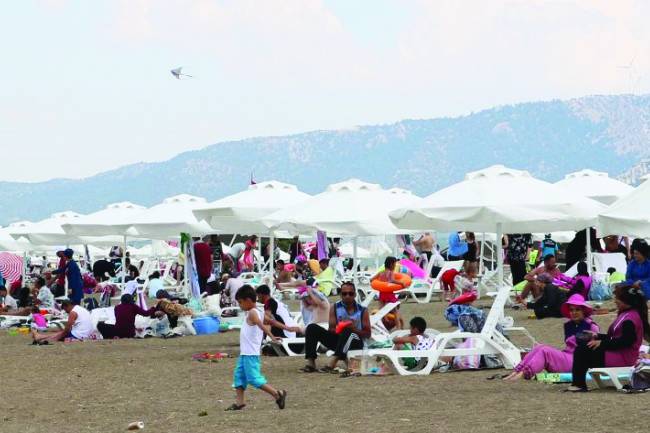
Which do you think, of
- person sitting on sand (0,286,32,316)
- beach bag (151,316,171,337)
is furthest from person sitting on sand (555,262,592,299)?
person sitting on sand (0,286,32,316)

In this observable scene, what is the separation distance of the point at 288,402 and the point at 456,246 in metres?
16.7

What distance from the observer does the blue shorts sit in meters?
9.33

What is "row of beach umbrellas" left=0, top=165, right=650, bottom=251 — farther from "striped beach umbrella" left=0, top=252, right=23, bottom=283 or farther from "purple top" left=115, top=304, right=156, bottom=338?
"striped beach umbrella" left=0, top=252, right=23, bottom=283

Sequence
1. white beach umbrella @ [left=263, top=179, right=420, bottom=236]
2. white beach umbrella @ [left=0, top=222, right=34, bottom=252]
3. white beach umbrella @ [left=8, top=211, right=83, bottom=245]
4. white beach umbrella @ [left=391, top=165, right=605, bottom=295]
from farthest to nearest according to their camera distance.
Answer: white beach umbrella @ [left=0, top=222, right=34, bottom=252], white beach umbrella @ [left=8, top=211, right=83, bottom=245], white beach umbrella @ [left=263, top=179, right=420, bottom=236], white beach umbrella @ [left=391, top=165, right=605, bottom=295]

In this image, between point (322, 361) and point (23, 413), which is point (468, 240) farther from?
point (23, 413)

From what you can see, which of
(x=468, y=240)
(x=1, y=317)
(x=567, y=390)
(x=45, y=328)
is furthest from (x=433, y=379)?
(x=468, y=240)

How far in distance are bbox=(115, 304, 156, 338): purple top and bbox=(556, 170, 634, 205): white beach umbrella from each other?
8.95 metres

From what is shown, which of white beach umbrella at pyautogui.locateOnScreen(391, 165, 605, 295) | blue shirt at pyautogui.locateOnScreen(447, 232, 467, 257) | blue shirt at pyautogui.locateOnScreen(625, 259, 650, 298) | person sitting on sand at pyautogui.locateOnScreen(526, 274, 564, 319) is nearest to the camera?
blue shirt at pyautogui.locateOnScreen(625, 259, 650, 298)

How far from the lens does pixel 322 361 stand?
1306cm

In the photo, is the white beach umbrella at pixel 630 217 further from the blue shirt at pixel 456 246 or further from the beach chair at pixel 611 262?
the blue shirt at pixel 456 246

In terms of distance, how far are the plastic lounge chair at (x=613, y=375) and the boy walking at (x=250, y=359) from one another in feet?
7.55

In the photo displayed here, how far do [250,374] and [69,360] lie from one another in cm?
545

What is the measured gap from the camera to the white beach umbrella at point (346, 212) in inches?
664

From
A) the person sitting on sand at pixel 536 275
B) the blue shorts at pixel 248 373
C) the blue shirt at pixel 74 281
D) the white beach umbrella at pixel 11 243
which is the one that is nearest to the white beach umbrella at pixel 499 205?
the person sitting on sand at pixel 536 275
